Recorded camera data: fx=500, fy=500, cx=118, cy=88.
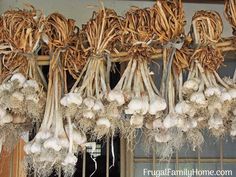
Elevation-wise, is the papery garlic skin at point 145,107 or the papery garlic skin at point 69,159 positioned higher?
the papery garlic skin at point 145,107

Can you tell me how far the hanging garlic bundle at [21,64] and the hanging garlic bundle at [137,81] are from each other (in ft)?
0.69

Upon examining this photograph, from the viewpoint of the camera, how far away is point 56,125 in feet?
4.33

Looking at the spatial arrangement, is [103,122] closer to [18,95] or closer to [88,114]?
[88,114]

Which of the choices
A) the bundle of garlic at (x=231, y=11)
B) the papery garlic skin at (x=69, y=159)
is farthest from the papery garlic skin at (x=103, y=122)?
the bundle of garlic at (x=231, y=11)

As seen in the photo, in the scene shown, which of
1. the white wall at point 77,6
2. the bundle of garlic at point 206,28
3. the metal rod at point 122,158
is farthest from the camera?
the white wall at point 77,6

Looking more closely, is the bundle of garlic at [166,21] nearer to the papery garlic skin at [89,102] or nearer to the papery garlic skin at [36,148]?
the papery garlic skin at [89,102]

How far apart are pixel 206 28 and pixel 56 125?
0.49 m

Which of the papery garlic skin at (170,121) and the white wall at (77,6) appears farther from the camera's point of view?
the white wall at (77,6)

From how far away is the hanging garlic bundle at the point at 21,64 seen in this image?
1.31 metres

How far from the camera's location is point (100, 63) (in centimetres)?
137

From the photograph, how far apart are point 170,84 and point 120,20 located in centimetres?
22

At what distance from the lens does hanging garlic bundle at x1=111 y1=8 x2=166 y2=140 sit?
1.29m

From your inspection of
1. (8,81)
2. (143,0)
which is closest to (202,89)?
(8,81)

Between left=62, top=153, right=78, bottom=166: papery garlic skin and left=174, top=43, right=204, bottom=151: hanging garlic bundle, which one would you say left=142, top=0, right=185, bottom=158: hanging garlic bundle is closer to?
left=174, top=43, right=204, bottom=151: hanging garlic bundle
